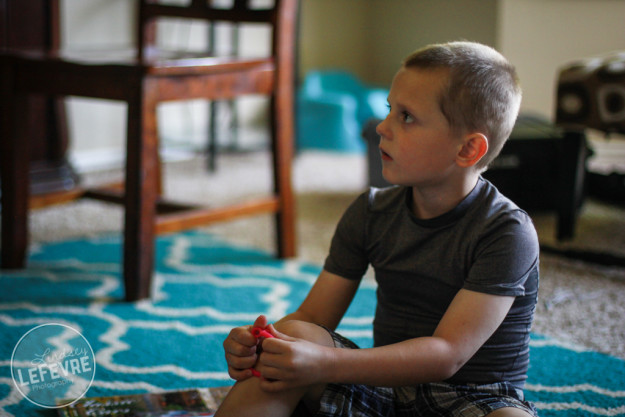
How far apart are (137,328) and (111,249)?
1.69 ft

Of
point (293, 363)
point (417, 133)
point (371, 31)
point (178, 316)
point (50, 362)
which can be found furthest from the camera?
point (371, 31)

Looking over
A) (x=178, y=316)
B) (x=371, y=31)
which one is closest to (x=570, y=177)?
(x=178, y=316)

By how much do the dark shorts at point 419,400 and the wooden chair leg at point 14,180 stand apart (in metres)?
0.98

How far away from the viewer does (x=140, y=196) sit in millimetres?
1367

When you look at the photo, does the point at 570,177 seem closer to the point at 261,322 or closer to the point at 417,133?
the point at 417,133

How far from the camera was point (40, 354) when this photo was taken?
91cm

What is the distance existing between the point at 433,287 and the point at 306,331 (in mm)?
154

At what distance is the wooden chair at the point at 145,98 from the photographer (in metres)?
1.36

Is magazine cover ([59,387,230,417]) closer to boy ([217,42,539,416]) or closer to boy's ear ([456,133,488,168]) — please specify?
boy ([217,42,539,416])

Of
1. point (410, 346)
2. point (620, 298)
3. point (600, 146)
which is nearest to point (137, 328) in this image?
point (410, 346)

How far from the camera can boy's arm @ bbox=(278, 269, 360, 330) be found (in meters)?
0.89

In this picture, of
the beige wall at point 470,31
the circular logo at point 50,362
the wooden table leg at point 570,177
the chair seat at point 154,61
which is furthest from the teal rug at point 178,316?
the beige wall at point 470,31

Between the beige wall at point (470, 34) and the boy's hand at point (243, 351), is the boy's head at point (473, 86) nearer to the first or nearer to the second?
the boy's hand at point (243, 351)

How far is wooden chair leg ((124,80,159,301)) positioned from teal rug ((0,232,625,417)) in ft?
0.19
